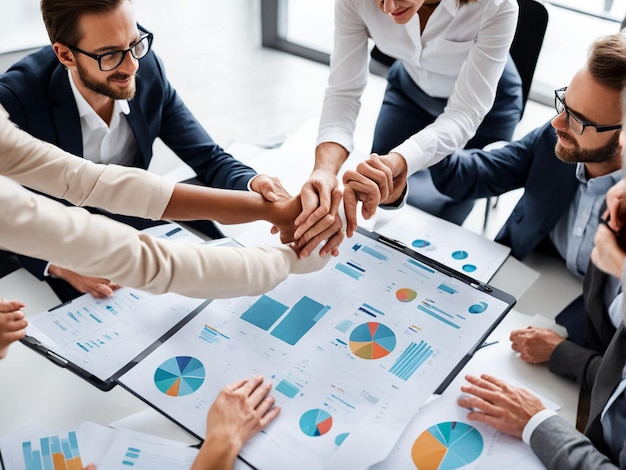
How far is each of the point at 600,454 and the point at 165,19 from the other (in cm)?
371

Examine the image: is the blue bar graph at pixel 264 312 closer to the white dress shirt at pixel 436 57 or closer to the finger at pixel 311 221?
the finger at pixel 311 221

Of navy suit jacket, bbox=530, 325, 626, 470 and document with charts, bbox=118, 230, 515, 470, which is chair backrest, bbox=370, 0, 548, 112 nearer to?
document with charts, bbox=118, 230, 515, 470

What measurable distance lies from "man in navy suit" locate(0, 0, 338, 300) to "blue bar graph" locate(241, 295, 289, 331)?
31 cm

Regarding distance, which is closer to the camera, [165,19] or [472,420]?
[472,420]

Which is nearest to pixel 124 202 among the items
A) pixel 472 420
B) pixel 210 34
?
pixel 472 420

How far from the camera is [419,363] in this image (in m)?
1.35

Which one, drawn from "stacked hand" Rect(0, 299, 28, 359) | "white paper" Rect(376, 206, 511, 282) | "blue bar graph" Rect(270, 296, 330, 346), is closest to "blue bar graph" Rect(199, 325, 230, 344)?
"blue bar graph" Rect(270, 296, 330, 346)

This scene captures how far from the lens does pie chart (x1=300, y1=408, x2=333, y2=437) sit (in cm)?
125

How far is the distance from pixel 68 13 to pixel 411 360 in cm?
119

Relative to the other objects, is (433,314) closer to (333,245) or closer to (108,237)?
(333,245)

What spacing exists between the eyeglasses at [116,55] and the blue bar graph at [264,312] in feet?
2.46

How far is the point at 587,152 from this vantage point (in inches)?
65.0

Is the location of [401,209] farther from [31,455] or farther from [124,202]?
[31,455]

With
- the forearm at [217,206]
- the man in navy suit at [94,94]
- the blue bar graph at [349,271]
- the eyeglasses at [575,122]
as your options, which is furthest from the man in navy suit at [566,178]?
the man in navy suit at [94,94]
